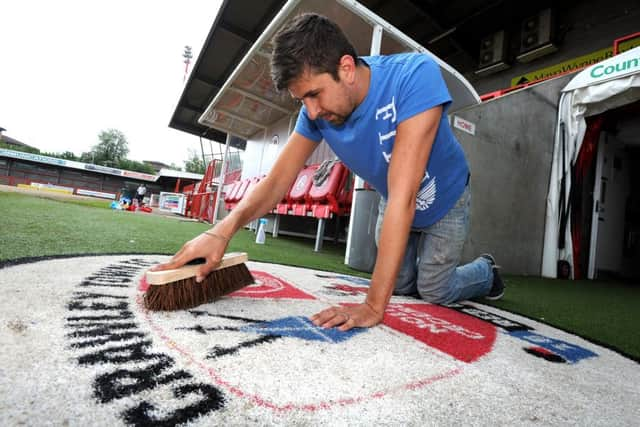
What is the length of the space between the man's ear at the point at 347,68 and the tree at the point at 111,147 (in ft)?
168

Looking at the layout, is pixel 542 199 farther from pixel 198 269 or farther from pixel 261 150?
pixel 261 150

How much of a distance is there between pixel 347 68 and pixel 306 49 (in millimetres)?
146

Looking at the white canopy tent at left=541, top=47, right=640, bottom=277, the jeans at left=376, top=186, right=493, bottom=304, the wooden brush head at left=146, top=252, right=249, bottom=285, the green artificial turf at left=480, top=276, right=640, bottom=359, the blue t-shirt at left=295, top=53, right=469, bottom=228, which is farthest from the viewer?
the white canopy tent at left=541, top=47, right=640, bottom=277

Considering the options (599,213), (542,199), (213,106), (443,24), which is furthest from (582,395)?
(443,24)

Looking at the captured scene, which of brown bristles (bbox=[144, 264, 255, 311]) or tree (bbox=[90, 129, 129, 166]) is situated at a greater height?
tree (bbox=[90, 129, 129, 166])

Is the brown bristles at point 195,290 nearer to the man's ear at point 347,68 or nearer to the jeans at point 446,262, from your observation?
the man's ear at point 347,68

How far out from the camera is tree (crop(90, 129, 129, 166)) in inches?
1762

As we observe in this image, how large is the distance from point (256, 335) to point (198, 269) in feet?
0.93

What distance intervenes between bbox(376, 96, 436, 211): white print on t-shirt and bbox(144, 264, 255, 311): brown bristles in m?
0.67

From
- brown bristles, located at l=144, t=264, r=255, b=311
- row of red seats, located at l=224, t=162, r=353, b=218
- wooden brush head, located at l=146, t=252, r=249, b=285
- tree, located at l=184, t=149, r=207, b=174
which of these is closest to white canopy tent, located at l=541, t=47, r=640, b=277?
row of red seats, located at l=224, t=162, r=353, b=218

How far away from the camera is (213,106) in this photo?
19.7 feet

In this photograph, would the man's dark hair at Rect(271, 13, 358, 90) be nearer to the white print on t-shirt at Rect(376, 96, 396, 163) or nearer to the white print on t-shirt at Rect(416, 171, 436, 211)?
the white print on t-shirt at Rect(376, 96, 396, 163)

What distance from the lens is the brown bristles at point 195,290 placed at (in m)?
0.83

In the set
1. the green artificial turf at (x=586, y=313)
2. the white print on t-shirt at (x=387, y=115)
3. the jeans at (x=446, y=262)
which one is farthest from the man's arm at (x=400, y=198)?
the green artificial turf at (x=586, y=313)
